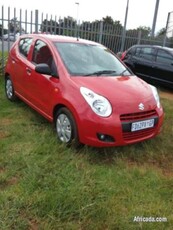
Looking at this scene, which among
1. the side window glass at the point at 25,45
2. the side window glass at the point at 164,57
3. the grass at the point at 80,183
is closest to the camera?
the grass at the point at 80,183

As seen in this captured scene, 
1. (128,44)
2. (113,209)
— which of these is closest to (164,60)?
(128,44)

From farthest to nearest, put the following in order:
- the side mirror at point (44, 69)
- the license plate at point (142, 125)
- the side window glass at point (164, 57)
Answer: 1. the side window glass at point (164, 57)
2. the side mirror at point (44, 69)
3. the license plate at point (142, 125)

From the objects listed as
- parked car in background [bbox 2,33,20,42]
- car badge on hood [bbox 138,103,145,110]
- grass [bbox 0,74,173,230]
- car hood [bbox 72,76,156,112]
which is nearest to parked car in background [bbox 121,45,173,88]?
parked car in background [bbox 2,33,20,42]

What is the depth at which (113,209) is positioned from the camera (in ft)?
10.0

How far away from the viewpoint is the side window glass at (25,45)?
5.86m

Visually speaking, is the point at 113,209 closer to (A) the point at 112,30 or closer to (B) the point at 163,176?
(B) the point at 163,176

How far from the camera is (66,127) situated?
4.39 m

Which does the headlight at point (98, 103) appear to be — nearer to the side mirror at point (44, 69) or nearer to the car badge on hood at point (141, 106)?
the car badge on hood at point (141, 106)

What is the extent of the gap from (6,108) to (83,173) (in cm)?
316

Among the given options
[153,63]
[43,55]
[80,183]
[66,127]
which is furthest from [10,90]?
[153,63]

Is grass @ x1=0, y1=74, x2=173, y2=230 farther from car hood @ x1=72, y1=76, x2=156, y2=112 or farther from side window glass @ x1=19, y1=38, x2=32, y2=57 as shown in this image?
side window glass @ x1=19, y1=38, x2=32, y2=57

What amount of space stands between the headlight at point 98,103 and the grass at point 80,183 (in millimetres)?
637

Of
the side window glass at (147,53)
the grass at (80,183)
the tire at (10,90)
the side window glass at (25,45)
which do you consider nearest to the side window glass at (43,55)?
the side window glass at (25,45)

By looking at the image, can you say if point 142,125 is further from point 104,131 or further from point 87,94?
point 87,94
